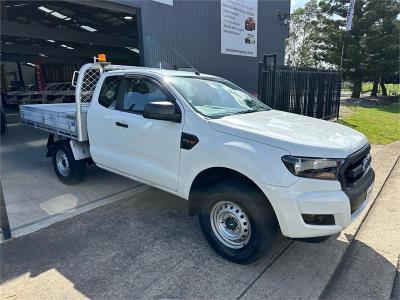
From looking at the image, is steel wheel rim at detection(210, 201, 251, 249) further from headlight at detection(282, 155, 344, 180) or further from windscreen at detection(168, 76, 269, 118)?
windscreen at detection(168, 76, 269, 118)

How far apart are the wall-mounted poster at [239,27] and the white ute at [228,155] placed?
25.2 feet

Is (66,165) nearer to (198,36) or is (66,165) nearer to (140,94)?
(140,94)

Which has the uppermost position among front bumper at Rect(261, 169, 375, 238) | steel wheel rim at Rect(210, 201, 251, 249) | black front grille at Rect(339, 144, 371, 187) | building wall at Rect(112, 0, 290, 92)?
building wall at Rect(112, 0, 290, 92)

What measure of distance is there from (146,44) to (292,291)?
7.48m

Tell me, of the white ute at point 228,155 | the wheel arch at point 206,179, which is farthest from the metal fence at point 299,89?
the wheel arch at point 206,179

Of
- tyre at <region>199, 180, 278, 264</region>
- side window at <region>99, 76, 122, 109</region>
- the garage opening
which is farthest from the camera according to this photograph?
the garage opening

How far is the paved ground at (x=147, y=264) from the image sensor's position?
299 cm

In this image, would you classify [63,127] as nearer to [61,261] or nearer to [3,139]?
[61,261]

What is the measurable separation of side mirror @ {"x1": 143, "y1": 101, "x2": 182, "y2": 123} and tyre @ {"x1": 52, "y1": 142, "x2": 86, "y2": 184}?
2263mm

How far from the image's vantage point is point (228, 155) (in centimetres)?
318

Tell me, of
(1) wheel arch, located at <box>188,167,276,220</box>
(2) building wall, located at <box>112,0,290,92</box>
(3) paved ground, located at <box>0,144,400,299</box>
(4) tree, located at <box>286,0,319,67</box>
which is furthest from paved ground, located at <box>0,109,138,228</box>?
(4) tree, located at <box>286,0,319,67</box>

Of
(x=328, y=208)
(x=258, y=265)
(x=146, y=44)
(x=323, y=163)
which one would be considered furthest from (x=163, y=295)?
(x=146, y=44)

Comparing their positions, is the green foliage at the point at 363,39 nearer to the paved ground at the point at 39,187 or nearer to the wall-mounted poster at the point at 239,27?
the wall-mounted poster at the point at 239,27

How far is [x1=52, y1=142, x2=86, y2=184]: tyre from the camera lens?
17.6ft
